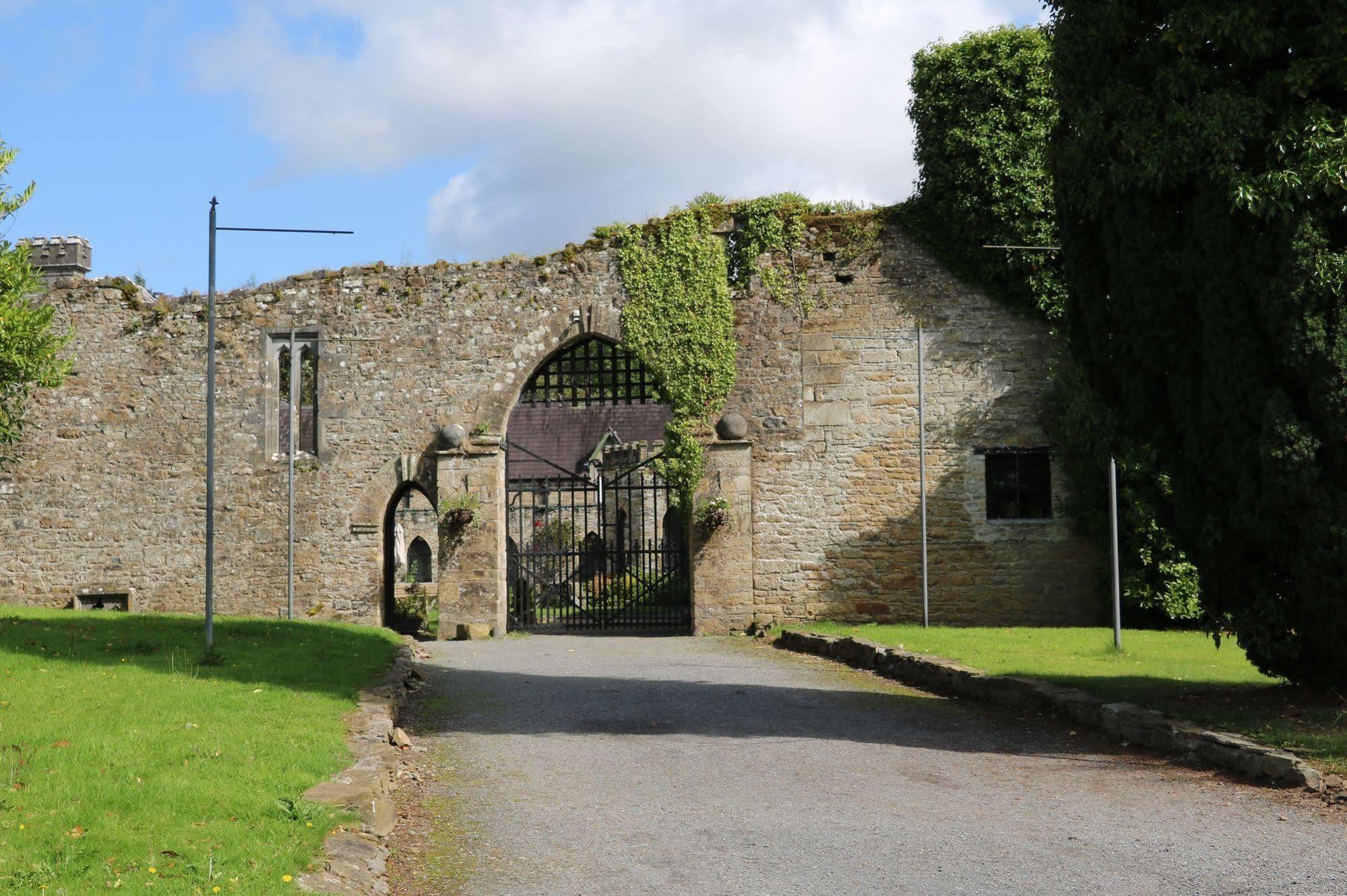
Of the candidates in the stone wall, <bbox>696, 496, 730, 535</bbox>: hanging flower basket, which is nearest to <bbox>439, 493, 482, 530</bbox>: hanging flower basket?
<bbox>696, 496, 730, 535</bbox>: hanging flower basket

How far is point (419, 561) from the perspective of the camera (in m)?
42.1

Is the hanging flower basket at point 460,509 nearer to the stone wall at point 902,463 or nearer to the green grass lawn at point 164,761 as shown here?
the stone wall at point 902,463

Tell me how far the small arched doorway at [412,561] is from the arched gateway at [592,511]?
5.99 ft

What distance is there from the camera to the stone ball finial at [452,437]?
691 inches

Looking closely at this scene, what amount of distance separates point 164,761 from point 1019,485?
44.6 feet

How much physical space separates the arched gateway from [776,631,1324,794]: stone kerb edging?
199 inches

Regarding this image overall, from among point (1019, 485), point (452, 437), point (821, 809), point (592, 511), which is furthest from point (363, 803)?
point (592, 511)

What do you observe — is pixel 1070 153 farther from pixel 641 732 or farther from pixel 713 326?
pixel 713 326

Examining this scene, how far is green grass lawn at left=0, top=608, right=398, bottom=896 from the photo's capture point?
173 inches

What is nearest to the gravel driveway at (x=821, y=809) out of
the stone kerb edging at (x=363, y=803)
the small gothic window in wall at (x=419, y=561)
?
the stone kerb edging at (x=363, y=803)

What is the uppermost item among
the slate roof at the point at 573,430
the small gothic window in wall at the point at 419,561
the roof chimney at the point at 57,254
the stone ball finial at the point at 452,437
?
the roof chimney at the point at 57,254

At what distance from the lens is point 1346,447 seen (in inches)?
295

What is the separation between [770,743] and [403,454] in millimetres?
11273

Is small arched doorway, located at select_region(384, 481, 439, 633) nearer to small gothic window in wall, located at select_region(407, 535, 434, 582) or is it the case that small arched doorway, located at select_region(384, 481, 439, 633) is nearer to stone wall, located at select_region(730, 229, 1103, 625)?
small gothic window in wall, located at select_region(407, 535, 434, 582)
